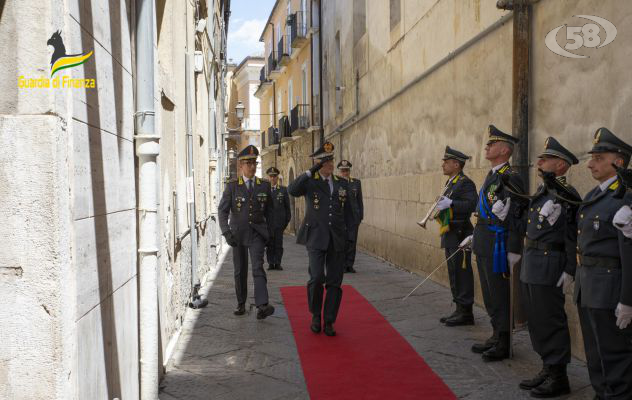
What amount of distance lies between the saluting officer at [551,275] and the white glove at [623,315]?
75cm

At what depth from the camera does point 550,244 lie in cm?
434

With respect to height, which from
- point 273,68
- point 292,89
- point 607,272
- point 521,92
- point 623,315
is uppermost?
point 273,68

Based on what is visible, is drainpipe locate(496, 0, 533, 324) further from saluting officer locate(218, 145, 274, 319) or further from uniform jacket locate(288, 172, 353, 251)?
saluting officer locate(218, 145, 274, 319)

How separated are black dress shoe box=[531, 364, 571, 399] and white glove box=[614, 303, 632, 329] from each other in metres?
0.93

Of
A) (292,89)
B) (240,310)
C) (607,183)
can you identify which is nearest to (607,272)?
(607,183)

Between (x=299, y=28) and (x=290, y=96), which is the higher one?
(x=299, y=28)

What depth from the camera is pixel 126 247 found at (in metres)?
3.59

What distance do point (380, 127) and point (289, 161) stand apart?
14.5 m

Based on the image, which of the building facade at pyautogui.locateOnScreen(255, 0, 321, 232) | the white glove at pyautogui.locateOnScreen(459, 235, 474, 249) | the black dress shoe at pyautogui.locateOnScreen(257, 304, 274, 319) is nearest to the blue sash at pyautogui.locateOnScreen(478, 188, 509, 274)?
the white glove at pyautogui.locateOnScreen(459, 235, 474, 249)

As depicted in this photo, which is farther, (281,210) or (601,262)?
(281,210)

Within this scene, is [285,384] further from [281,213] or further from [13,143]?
[281,213]

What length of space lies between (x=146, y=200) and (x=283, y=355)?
7.35ft

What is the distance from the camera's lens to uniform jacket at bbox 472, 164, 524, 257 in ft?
16.2

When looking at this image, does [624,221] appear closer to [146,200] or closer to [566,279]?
[566,279]
